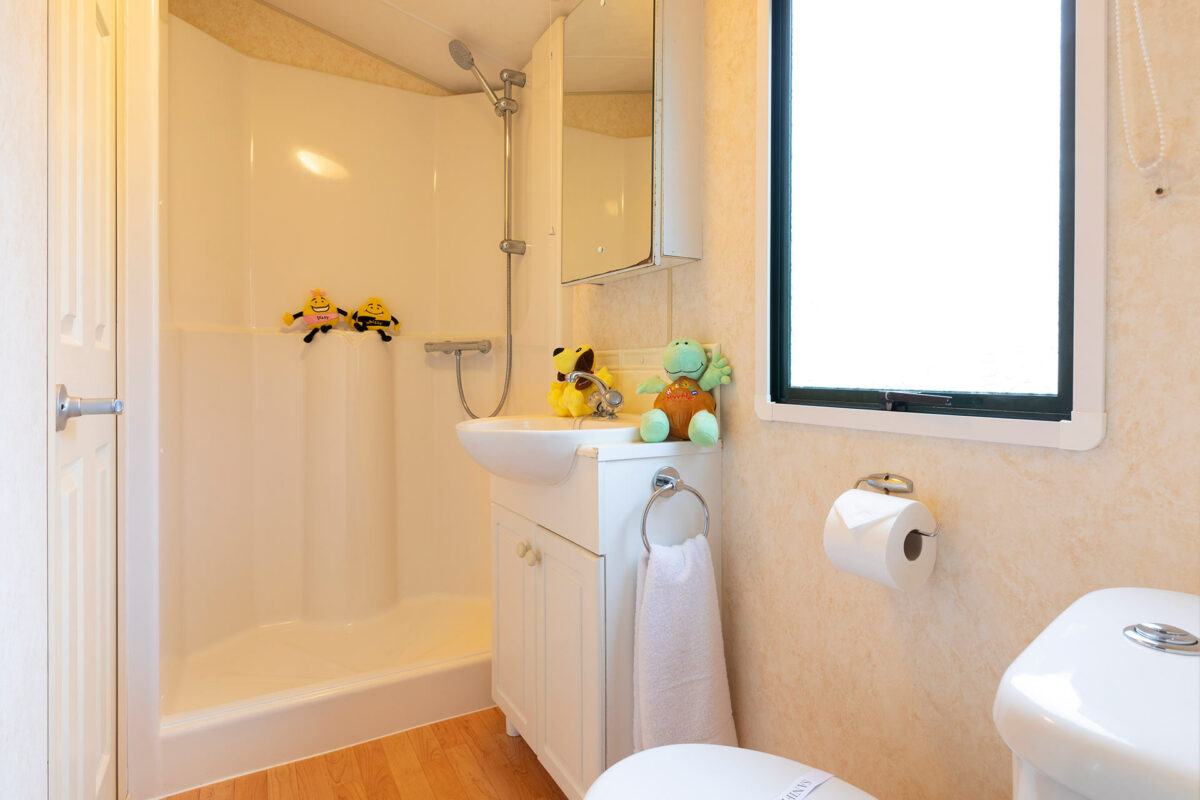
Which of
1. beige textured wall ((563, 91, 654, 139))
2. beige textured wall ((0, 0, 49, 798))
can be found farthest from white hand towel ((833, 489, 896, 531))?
beige textured wall ((0, 0, 49, 798))

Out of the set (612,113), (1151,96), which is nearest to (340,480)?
(612,113)

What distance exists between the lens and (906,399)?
1.02 metres

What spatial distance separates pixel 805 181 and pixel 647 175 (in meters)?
0.40

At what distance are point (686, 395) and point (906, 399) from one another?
48 cm

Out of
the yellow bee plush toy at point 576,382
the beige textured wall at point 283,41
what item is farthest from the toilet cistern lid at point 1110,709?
the beige textured wall at point 283,41

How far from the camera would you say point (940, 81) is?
100 cm

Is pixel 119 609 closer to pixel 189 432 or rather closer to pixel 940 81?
pixel 189 432

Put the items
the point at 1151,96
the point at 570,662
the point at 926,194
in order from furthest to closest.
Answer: the point at 570,662 < the point at 926,194 < the point at 1151,96

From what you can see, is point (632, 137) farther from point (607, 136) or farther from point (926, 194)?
point (926, 194)

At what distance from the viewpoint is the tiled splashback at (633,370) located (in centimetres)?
165

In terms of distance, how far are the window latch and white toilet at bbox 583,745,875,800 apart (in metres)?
0.59

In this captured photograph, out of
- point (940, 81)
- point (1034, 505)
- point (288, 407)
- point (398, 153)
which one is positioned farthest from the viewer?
point (398, 153)

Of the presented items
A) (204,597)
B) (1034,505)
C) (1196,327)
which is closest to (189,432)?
(204,597)

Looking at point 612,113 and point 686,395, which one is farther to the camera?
point 612,113
